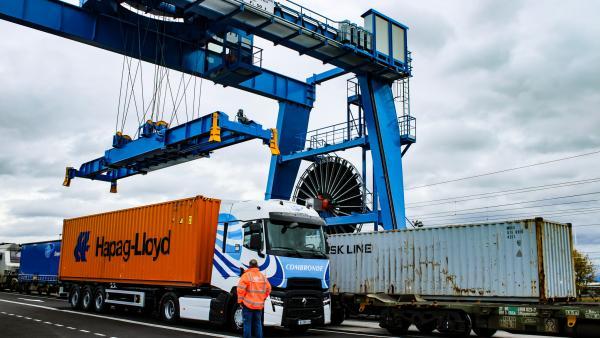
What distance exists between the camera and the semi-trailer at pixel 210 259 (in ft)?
43.6

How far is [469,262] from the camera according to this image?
14.8m

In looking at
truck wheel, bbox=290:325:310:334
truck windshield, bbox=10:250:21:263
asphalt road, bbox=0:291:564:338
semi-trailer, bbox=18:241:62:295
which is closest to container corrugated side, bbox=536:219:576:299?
asphalt road, bbox=0:291:564:338

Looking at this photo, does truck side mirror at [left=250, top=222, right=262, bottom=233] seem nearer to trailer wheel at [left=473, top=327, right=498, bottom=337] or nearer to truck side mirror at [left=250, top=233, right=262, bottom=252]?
truck side mirror at [left=250, top=233, right=262, bottom=252]

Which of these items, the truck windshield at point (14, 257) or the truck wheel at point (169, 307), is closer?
the truck wheel at point (169, 307)

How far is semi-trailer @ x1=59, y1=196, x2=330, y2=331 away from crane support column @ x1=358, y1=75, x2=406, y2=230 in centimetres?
1042

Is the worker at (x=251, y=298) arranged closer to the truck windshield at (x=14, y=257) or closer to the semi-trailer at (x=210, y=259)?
the semi-trailer at (x=210, y=259)

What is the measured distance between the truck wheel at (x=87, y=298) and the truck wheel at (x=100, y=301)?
396 mm

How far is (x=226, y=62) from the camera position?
21672 millimetres

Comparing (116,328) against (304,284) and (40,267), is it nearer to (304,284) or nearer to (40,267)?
(304,284)

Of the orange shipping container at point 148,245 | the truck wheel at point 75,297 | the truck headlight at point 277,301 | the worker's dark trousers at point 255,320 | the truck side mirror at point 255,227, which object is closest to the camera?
the worker's dark trousers at point 255,320

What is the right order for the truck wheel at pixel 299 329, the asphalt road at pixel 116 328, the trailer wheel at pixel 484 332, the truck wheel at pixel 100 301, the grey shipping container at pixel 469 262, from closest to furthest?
the asphalt road at pixel 116 328
the grey shipping container at pixel 469 262
the trailer wheel at pixel 484 332
the truck wheel at pixel 299 329
the truck wheel at pixel 100 301

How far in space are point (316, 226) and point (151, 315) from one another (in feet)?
26.2

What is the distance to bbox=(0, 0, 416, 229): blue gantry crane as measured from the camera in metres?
19.9

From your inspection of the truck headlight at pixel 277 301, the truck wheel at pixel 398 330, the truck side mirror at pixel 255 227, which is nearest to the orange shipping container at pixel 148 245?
the truck side mirror at pixel 255 227
